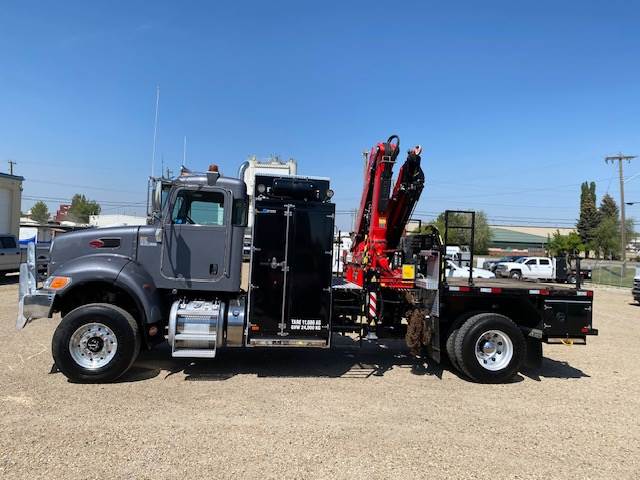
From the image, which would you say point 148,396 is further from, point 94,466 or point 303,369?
point 303,369

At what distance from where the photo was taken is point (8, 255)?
61.4ft

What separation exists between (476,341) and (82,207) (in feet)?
342

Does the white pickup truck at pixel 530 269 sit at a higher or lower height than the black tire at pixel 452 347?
higher

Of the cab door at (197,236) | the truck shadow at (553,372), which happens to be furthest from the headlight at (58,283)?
the truck shadow at (553,372)

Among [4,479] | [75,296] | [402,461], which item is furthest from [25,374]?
[402,461]

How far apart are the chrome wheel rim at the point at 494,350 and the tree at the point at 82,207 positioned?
91.9m

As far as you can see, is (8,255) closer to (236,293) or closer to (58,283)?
(58,283)

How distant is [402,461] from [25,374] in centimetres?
515

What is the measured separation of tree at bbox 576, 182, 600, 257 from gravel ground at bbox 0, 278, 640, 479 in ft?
296

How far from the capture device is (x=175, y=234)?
683 cm

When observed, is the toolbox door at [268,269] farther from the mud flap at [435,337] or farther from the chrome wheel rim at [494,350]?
the chrome wheel rim at [494,350]

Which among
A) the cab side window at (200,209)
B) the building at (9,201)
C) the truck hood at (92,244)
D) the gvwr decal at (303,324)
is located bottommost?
the gvwr decal at (303,324)

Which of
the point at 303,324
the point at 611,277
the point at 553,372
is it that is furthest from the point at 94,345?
the point at 611,277

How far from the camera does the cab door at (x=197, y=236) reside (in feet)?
22.4
